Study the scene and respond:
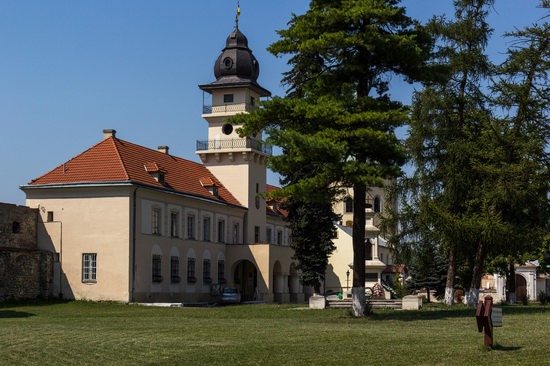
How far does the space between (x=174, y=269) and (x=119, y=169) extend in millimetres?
7307

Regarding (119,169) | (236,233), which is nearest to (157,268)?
(119,169)

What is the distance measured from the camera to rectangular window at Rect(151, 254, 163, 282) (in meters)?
50.7

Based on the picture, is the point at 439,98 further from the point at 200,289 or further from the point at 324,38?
the point at 200,289

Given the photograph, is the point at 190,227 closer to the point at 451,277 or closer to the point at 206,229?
the point at 206,229

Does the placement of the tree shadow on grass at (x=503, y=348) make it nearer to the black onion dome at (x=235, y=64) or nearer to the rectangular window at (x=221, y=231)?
the rectangular window at (x=221, y=231)

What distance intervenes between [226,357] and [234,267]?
44226 mm

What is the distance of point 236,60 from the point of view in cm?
6144

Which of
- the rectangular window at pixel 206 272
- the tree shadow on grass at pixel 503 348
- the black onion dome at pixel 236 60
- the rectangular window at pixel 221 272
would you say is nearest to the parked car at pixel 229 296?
the rectangular window at pixel 206 272

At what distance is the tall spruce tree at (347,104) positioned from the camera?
2805cm

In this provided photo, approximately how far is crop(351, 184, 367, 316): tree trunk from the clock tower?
31.3m

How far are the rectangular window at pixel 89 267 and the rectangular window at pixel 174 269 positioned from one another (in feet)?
17.9

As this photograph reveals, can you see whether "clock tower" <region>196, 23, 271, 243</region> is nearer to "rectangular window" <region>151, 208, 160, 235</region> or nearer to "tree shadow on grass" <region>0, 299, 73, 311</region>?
"rectangular window" <region>151, 208, 160, 235</region>

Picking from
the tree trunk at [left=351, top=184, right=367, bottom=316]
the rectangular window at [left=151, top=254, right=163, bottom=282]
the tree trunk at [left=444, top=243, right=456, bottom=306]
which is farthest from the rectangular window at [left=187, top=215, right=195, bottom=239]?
the tree trunk at [left=351, top=184, right=367, bottom=316]

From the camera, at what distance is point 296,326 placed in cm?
2578
